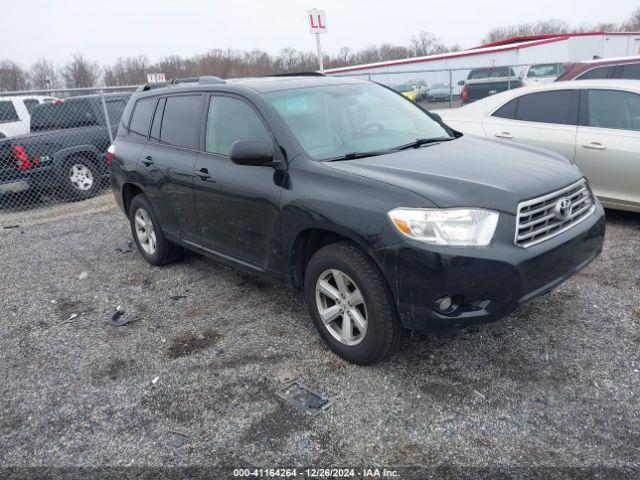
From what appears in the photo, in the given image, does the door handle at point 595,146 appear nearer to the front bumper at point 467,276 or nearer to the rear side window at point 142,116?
the front bumper at point 467,276

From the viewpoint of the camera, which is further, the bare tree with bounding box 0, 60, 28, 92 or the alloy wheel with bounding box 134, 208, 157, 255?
the bare tree with bounding box 0, 60, 28, 92

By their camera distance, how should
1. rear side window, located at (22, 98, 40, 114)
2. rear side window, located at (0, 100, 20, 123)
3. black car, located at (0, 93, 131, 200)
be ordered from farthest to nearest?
1. rear side window, located at (22, 98, 40, 114)
2. rear side window, located at (0, 100, 20, 123)
3. black car, located at (0, 93, 131, 200)

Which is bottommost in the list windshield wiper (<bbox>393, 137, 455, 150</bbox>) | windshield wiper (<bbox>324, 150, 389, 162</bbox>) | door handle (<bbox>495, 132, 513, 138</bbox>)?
door handle (<bbox>495, 132, 513, 138</bbox>)

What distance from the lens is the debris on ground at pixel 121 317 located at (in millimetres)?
4311

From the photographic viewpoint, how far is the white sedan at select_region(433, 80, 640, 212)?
5352 mm

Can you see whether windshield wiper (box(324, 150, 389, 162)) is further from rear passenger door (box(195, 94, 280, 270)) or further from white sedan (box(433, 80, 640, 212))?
white sedan (box(433, 80, 640, 212))

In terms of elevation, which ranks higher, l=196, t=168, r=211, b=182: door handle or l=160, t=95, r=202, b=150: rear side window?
l=160, t=95, r=202, b=150: rear side window

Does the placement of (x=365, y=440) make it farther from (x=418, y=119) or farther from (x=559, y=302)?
(x=418, y=119)

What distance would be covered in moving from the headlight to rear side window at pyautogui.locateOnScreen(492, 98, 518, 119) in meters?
4.04

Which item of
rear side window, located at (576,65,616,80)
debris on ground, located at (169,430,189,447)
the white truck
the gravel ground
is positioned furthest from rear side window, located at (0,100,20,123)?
rear side window, located at (576,65,616,80)

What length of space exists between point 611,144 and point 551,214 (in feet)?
9.72

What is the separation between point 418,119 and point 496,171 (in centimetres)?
132

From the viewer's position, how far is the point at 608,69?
28.8ft

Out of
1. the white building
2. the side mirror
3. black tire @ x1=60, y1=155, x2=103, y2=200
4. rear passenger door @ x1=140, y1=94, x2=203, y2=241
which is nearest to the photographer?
the side mirror
